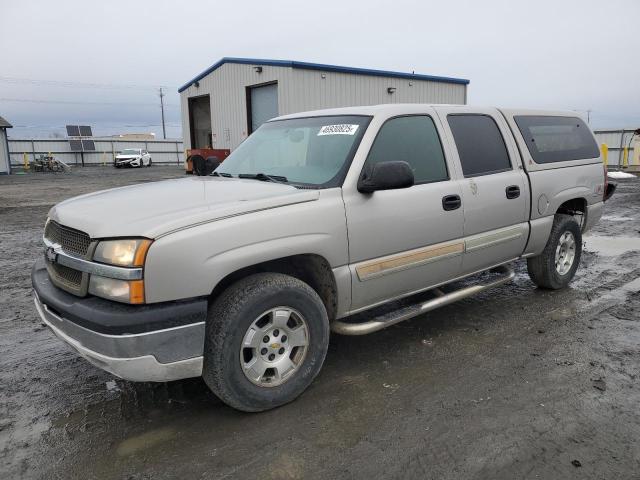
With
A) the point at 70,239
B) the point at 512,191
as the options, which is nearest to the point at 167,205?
the point at 70,239

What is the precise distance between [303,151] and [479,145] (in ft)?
5.21

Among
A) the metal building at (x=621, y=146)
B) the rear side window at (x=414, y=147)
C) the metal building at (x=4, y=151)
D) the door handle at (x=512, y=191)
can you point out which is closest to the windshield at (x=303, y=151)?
the rear side window at (x=414, y=147)

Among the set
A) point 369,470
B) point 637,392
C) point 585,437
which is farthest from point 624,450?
point 369,470

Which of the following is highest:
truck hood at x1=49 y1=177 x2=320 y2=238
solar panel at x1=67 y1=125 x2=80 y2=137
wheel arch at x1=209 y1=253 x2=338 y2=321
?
solar panel at x1=67 y1=125 x2=80 y2=137

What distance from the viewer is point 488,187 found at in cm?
434

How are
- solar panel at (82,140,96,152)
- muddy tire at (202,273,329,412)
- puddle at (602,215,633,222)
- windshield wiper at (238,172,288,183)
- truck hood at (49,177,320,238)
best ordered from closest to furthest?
truck hood at (49,177,320,238)
muddy tire at (202,273,329,412)
windshield wiper at (238,172,288,183)
puddle at (602,215,633,222)
solar panel at (82,140,96,152)

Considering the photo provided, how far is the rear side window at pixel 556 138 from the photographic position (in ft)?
16.3

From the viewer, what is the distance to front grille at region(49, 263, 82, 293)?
A: 2.96 meters

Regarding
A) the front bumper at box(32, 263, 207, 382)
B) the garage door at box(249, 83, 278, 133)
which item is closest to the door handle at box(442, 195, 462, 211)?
the front bumper at box(32, 263, 207, 382)

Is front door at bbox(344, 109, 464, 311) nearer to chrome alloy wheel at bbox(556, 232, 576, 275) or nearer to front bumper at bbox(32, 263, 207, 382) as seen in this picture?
front bumper at bbox(32, 263, 207, 382)

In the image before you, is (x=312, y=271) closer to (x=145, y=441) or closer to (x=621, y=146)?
(x=145, y=441)

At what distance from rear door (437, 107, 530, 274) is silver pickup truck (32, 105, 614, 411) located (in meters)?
0.01

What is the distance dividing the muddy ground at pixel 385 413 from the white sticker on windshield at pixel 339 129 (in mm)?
1696

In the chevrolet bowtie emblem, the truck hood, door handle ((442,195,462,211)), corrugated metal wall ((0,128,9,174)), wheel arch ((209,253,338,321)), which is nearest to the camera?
the truck hood
